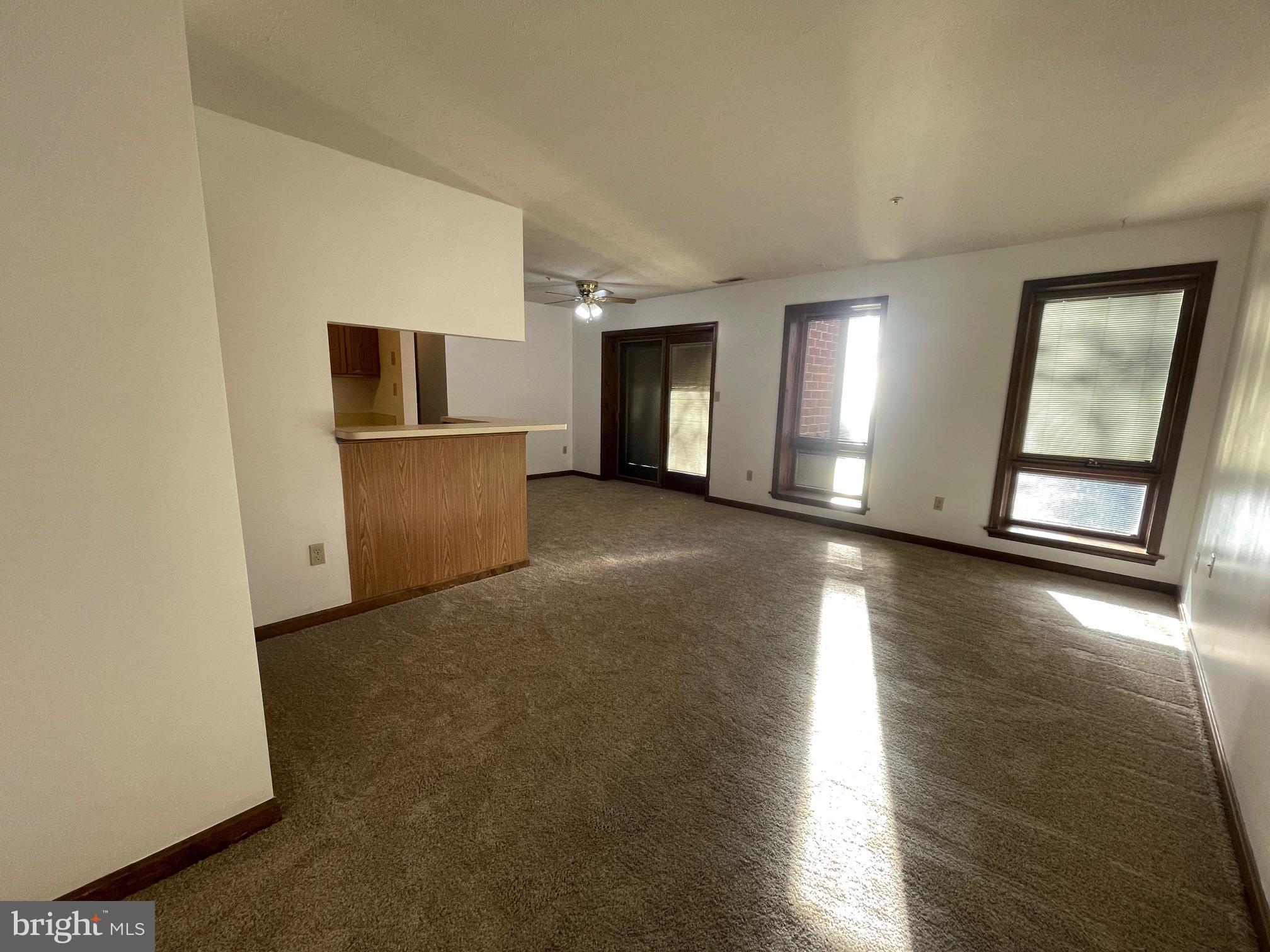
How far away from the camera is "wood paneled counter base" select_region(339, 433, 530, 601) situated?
2709 mm

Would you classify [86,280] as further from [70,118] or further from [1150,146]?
[1150,146]

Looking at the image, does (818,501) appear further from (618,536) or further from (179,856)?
(179,856)

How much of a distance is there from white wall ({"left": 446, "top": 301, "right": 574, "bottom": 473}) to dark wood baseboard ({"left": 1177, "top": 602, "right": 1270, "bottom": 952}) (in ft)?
17.4

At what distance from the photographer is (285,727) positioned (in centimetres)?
178

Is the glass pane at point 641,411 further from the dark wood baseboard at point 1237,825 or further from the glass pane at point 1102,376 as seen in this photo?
the dark wood baseboard at point 1237,825

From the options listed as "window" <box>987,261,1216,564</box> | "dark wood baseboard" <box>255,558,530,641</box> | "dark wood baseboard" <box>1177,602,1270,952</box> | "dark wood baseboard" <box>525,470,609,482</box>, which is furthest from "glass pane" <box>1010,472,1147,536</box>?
"dark wood baseboard" <box>525,470,609,482</box>

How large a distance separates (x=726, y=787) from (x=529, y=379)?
18.8 feet

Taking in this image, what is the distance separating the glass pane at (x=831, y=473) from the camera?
4.70 metres

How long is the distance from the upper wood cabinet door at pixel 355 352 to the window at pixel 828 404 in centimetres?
407

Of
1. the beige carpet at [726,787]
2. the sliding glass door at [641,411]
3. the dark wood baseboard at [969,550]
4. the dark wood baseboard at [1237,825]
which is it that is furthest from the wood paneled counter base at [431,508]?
the dark wood baseboard at [1237,825]

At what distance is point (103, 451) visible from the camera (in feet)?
3.40

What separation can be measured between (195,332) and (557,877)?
1618mm

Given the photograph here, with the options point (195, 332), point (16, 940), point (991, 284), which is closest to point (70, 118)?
point (195, 332)

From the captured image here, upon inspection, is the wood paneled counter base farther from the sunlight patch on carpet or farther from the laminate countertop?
the sunlight patch on carpet
